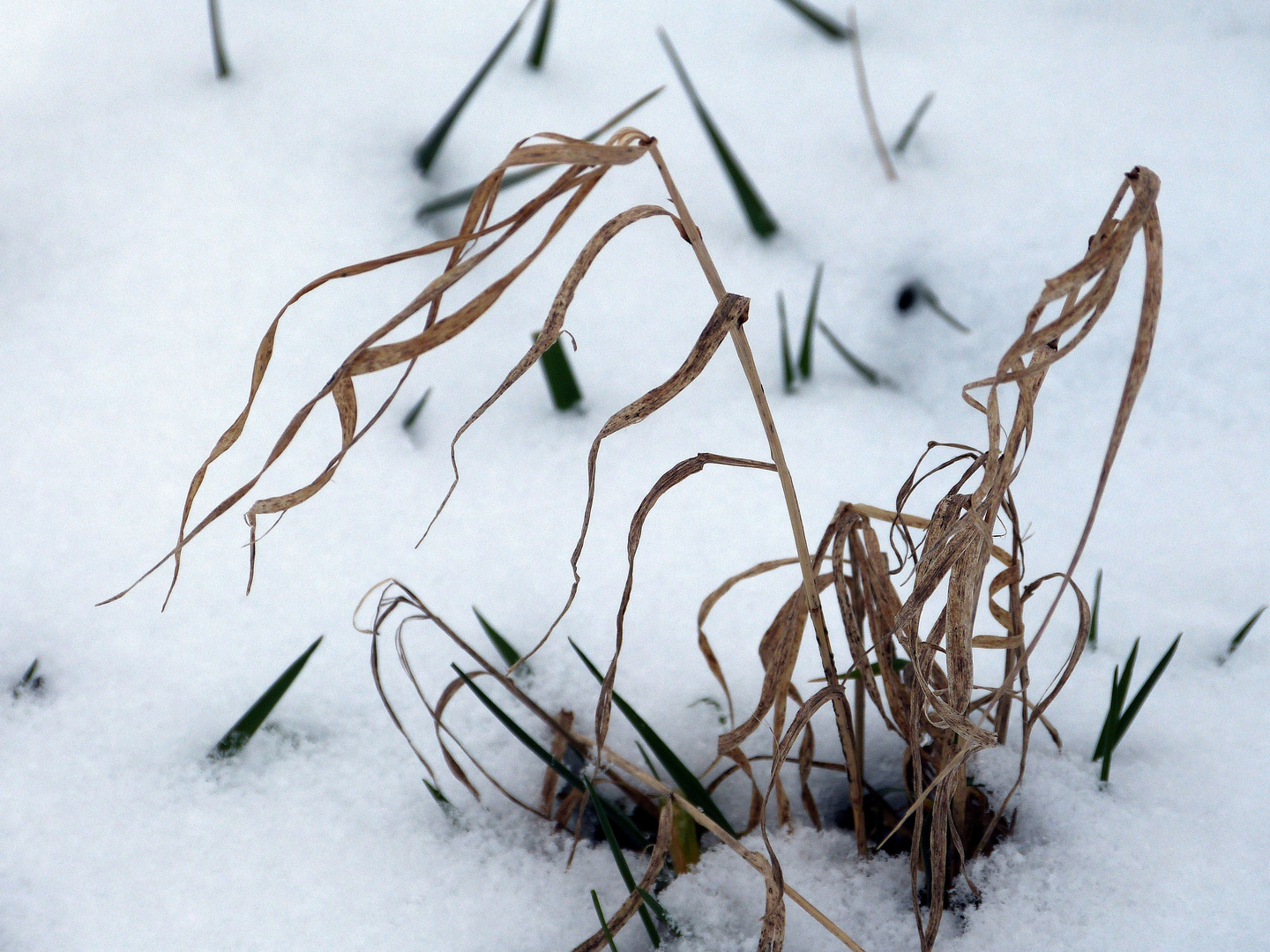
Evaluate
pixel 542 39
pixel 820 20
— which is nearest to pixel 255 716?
pixel 542 39

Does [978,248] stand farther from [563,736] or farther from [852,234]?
[563,736]

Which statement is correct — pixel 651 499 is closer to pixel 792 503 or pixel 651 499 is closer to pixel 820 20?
pixel 792 503

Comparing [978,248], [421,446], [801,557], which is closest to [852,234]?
[978,248]

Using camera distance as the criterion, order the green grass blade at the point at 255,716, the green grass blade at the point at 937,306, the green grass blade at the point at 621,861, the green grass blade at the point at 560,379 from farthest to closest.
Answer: the green grass blade at the point at 937,306 → the green grass blade at the point at 560,379 → the green grass blade at the point at 255,716 → the green grass blade at the point at 621,861

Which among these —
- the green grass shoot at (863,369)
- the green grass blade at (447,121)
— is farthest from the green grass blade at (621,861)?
the green grass blade at (447,121)

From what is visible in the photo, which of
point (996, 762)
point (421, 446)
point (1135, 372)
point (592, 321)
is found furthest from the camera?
point (592, 321)

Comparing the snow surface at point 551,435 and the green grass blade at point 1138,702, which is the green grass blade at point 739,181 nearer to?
the snow surface at point 551,435
